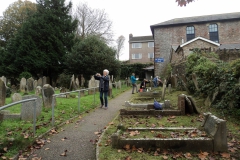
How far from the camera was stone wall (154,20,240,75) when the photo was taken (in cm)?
2755

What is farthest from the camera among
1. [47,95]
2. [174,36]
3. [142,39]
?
[142,39]

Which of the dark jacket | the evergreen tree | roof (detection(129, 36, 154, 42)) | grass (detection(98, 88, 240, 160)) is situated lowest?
grass (detection(98, 88, 240, 160))

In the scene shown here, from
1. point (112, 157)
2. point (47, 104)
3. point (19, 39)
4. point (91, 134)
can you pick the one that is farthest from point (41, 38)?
point (112, 157)

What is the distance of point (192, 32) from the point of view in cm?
2900

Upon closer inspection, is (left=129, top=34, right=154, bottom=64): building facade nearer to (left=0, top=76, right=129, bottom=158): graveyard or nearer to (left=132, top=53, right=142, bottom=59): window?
(left=132, top=53, right=142, bottom=59): window

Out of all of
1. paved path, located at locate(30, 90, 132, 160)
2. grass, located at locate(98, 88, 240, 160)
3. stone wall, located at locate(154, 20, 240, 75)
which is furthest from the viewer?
stone wall, located at locate(154, 20, 240, 75)

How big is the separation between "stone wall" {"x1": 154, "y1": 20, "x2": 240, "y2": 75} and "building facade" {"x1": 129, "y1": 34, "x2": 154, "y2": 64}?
18.0 m

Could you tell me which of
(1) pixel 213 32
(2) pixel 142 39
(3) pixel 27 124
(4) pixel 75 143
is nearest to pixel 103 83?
(3) pixel 27 124

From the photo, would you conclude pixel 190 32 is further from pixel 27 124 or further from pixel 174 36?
pixel 27 124

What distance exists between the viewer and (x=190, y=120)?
5.73m

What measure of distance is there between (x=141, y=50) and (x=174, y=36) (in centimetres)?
1966

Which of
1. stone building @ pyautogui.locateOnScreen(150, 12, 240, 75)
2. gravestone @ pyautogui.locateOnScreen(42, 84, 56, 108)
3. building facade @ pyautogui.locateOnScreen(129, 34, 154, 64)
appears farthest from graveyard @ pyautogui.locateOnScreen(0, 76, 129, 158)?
building facade @ pyautogui.locateOnScreen(129, 34, 154, 64)

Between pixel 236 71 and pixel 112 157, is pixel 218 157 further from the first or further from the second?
pixel 236 71

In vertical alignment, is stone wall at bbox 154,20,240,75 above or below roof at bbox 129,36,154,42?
below
